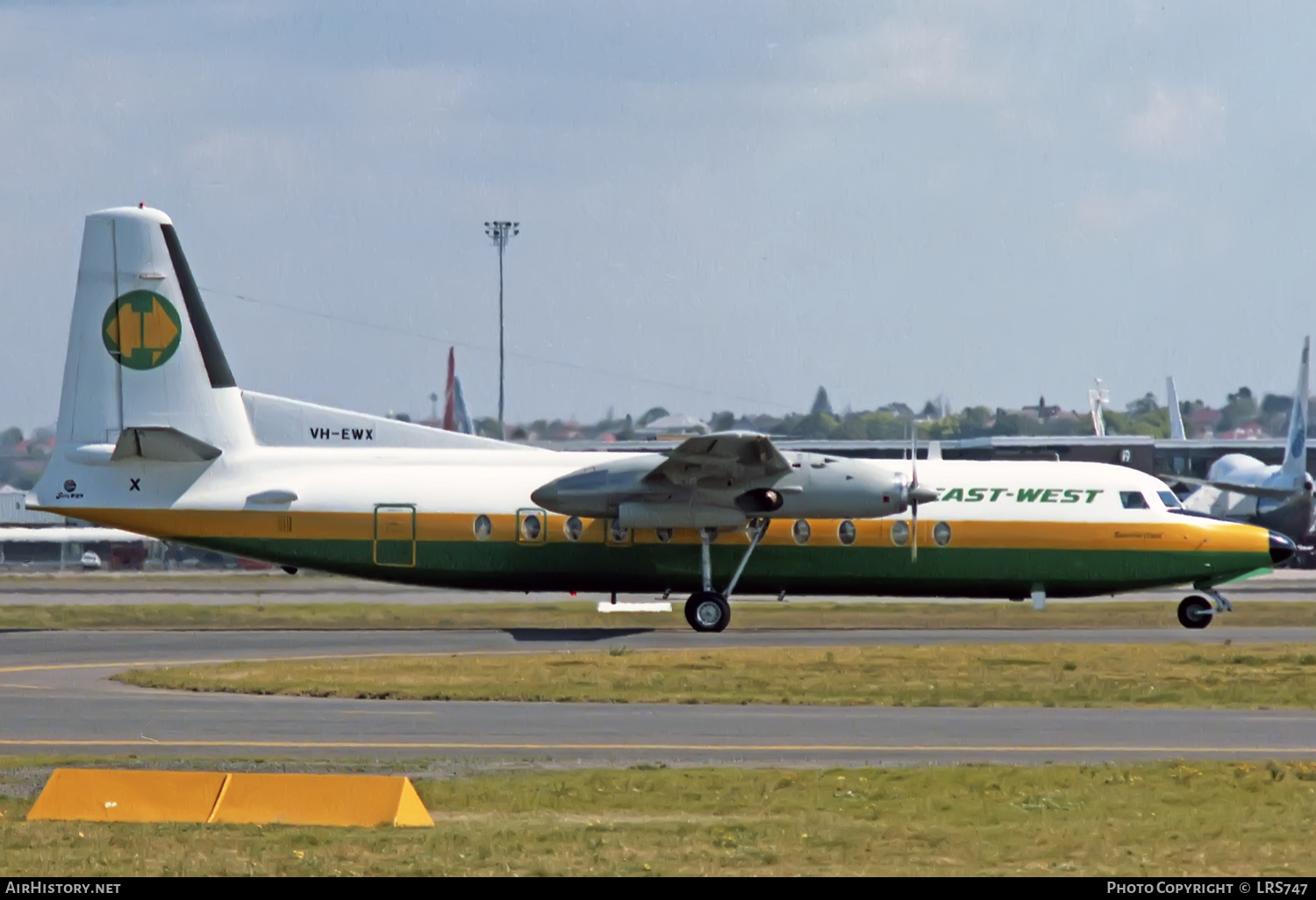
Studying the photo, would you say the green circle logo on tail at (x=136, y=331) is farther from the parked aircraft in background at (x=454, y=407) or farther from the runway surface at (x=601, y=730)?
the parked aircraft in background at (x=454, y=407)

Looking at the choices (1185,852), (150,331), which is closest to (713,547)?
(150,331)

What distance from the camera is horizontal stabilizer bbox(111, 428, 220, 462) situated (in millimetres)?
32562

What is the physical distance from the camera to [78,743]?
1767 cm

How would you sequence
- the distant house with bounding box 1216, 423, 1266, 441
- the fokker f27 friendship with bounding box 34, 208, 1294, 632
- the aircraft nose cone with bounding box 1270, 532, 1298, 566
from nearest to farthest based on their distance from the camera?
the fokker f27 friendship with bounding box 34, 208, 1294, 632, the aircraft nose cone with bounding box 1270, 532, 1298, 566, the distant house with bounding box 1216, 423, 1266, 441

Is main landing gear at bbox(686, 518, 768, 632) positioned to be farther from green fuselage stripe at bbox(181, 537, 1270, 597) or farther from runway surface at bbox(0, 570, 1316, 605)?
runway surface at bbox(0, 570, 1316, 605)

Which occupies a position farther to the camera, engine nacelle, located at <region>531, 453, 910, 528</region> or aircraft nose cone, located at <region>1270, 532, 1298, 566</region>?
aircraft nose cone, located at <region>1270, 532, 1298, 566</region>

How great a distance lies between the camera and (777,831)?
12773 mm

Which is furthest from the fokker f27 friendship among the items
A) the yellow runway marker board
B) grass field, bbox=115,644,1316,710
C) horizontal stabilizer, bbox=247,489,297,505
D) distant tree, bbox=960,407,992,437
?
distant tree, bbox=960,407,992,437

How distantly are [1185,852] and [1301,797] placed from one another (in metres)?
2.97

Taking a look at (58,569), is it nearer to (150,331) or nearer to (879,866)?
(150,331)

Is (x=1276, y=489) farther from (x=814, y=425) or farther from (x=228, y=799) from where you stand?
(x=228, y=799)

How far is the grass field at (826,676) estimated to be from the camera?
2278 cm

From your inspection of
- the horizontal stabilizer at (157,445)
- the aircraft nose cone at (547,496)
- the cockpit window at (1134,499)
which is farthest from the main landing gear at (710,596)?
the horizontal stabilizer at (157,445)

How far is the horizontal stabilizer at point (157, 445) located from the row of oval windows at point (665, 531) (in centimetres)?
591
